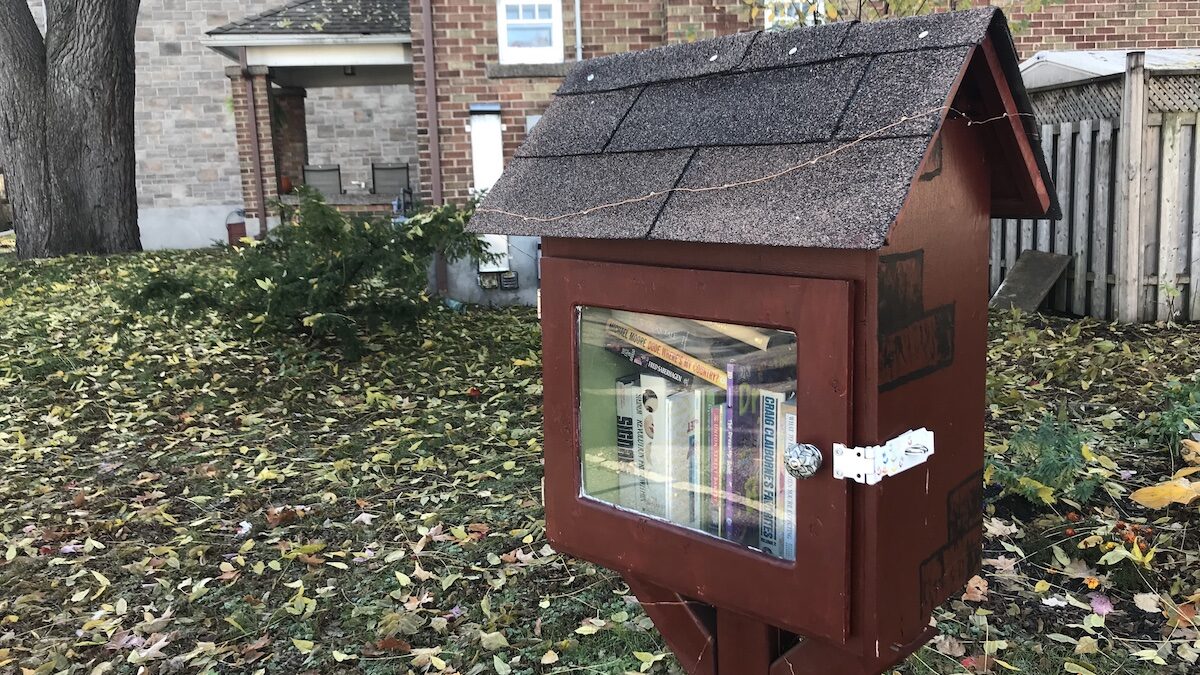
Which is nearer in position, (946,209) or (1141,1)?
(946,209)

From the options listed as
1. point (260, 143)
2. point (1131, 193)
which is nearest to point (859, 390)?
point (1131, 193)

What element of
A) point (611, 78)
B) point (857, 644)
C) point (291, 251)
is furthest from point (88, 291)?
point (857, 644)

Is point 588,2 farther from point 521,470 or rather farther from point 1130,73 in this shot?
point 521,470

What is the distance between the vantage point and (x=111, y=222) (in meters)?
11.2

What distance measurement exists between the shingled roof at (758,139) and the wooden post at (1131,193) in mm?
5024

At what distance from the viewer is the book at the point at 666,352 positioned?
1.69m

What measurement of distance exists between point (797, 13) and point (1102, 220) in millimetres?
2437

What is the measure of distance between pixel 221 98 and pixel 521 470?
606 inches

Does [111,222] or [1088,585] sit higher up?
[111,222]

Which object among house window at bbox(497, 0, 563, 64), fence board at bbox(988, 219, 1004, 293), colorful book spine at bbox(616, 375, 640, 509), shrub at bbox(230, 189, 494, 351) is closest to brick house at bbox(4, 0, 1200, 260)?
house window at bbox(497, 0, 563, 64)

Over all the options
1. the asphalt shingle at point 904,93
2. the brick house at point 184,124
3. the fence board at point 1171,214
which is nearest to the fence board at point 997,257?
the fence board at point 1171,214

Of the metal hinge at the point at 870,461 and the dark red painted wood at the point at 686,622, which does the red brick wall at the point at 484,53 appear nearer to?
the dark red painted wood at the point at 686,622

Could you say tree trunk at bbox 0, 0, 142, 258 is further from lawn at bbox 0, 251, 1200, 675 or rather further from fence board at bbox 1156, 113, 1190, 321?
fence board at bbox 1156, 113, 1190, 321

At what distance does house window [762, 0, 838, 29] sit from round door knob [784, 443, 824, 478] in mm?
3674
